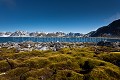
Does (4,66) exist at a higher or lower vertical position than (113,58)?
lower

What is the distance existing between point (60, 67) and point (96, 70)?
642cm

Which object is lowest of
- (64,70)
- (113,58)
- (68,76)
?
(68,76)

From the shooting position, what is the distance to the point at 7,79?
92.0ft

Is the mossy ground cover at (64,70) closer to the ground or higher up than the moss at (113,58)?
closer to the ground

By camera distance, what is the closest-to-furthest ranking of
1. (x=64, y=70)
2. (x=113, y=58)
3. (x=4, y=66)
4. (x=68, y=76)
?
(x=68, y=76)
(x=64, y=70)
(x=4, y=66)
(x=113, y=58)

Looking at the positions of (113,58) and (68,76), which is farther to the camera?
(113,58)

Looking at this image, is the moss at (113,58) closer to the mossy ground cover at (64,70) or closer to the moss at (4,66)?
the mossy ground cover at (64,70)

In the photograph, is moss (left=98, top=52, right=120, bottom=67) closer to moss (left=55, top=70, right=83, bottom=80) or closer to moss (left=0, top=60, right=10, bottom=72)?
moss (left=55, top=70, right=83, bottom=80)

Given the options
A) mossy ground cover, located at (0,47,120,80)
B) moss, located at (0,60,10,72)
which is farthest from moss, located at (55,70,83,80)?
moss, located at (0,60,10,72)

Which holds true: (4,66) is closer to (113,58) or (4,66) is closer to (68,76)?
(68,76)

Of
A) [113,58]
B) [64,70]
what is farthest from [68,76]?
[113,58]

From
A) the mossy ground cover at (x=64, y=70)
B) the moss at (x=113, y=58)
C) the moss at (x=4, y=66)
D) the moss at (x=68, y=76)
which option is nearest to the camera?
the moss at (x=68, y=76)

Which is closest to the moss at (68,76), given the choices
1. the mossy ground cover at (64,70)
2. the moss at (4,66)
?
the mossy ground cover at (64,70)

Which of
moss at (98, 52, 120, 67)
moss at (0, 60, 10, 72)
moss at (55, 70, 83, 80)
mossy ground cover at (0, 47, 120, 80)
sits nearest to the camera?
moss at (55, 70, 83, 80)
